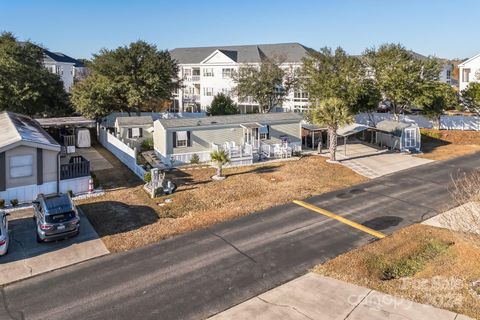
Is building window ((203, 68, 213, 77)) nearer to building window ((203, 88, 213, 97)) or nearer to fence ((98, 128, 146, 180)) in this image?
building window ((203, 88, 213, 97))

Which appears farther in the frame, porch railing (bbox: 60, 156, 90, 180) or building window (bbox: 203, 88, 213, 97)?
building window (bbox: 203, 88, 213, 97)

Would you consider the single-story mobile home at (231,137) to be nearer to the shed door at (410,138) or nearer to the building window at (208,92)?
the shed door at (410,138)

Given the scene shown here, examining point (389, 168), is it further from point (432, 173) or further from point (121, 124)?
point (121, 124)

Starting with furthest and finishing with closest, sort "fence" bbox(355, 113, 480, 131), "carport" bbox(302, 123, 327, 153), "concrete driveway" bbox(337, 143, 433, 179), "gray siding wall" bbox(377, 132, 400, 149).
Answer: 1. "fence" bbox(355, 113, 480, 131)
2. "carport" bbox(302, 123, 327, 153)
3. "gray siding wall" bbox(377, 132, 400, 149)
4. "concrete driveway" bbox(337, 143, 433, 179)

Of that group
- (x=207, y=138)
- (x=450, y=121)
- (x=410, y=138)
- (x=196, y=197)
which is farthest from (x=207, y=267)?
(x=450, y=121)

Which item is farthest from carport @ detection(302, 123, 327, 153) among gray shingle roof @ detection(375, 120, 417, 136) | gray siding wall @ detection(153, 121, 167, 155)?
gray siding wall @ detection(153, 121, 167, 155)

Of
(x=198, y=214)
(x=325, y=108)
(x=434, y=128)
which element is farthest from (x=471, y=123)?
(x=198, y=214)
